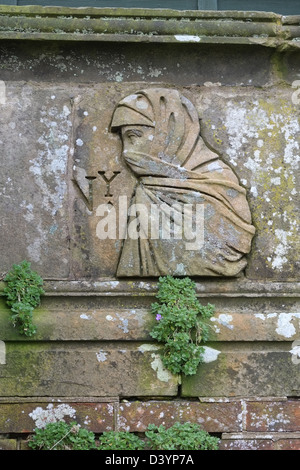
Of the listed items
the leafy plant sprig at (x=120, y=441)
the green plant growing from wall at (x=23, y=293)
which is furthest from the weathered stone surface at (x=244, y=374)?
the green plant growing from wall at (x=23, y=293)

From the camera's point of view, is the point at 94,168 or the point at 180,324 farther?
the point at 94,168

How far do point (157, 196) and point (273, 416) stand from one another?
1402 mm

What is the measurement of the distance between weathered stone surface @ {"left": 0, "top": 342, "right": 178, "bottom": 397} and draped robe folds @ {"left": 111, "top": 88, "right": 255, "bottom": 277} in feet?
1.56

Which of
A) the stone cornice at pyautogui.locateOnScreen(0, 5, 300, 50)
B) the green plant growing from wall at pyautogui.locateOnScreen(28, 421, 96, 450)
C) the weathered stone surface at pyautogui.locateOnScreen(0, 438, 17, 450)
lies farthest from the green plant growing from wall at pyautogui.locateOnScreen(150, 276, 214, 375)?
the stone cornice at pyautogui.locateOnScreen(0, 5, 300, 50)

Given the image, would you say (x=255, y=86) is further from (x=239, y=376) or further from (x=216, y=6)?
(x=239, y=376)

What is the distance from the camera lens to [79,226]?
4.02 meters

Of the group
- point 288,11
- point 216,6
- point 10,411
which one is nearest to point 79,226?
point 10,411

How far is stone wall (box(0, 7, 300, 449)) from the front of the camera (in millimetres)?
3898

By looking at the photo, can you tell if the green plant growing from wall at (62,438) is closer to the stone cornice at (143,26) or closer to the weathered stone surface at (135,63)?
the weathered stone surface at (135,63)

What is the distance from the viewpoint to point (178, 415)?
3895 mm

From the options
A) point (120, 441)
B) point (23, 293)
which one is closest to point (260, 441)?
point (120, 441)

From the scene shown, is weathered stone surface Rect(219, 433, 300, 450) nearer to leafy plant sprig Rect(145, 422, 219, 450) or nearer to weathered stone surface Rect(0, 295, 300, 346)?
leafy plant sprig Rect(145, 422, 219, 450)

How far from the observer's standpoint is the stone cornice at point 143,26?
3996 millimetres

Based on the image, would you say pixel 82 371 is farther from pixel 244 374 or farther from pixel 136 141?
pixel 136 141
